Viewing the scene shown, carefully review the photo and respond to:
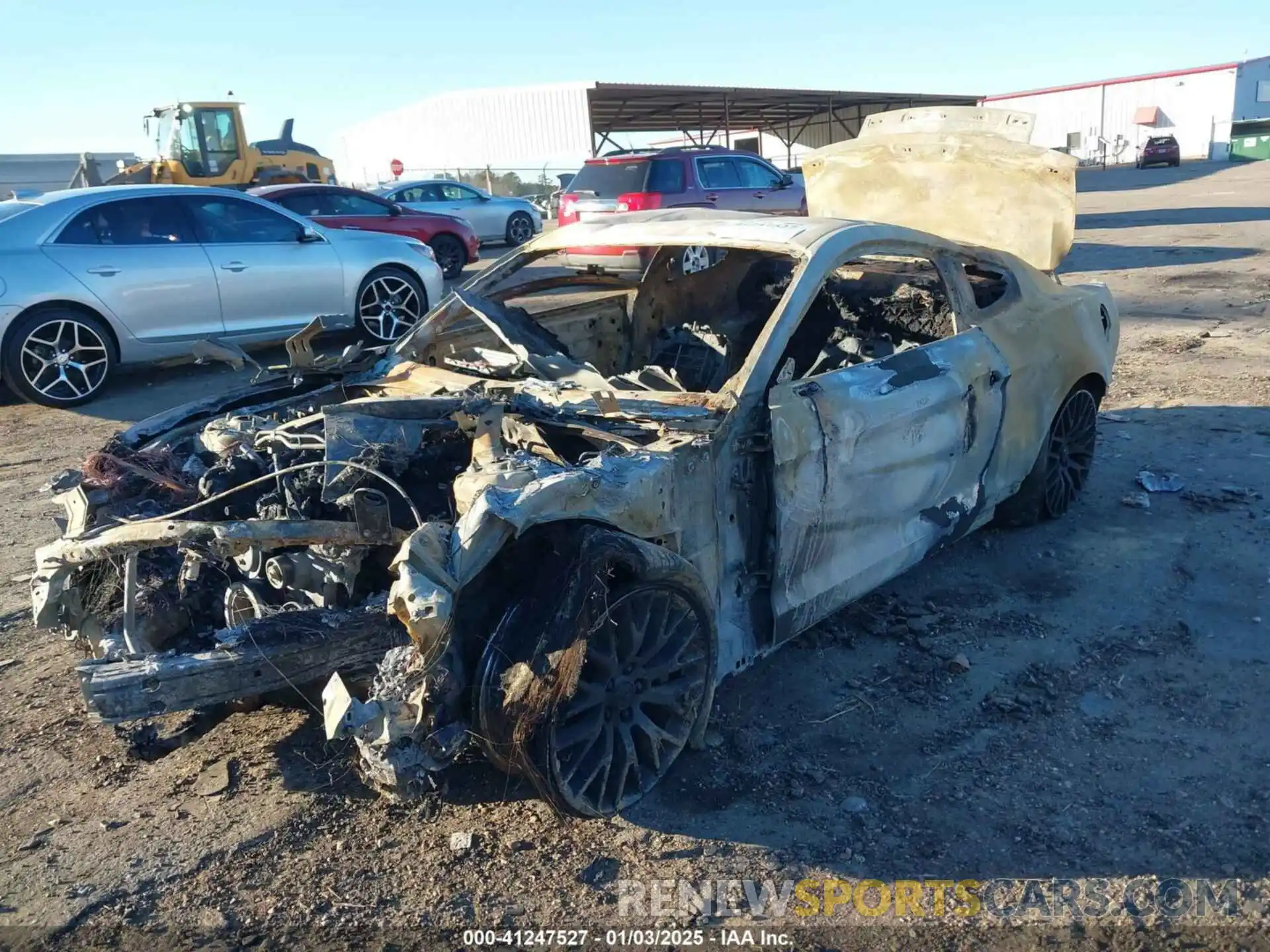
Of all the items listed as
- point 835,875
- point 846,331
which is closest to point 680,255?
point 846,331

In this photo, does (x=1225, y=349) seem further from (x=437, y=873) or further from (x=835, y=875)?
(x=437, y=873)

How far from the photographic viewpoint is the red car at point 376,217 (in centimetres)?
1292

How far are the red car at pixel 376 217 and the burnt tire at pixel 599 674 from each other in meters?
9.47

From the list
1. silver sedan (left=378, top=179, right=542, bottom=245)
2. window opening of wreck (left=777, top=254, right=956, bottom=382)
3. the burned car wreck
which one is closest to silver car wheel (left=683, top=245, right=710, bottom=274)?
the burned car wreck

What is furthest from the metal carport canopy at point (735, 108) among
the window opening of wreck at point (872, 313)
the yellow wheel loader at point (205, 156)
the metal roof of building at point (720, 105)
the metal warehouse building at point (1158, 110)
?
the window opening of wreck at point (872, 313)

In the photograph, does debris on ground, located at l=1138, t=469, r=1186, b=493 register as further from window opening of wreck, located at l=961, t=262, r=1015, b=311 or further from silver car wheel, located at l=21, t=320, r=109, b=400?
silver car wheel, located at l=21, t=320, r=109, b=400

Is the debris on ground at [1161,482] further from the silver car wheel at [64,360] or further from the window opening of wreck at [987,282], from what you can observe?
the silver car wheel at [64,360]

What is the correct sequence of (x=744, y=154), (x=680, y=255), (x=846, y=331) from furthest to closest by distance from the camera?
(x=744, y=154)
(x=680, y=255)
(x=846, y=331)

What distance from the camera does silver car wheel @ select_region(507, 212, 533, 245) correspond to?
19.9m

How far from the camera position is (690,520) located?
3.07m

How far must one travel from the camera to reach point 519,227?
20.1 m

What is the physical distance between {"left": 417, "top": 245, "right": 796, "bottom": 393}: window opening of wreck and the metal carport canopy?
1919cm

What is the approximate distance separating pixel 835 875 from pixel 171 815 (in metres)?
1.96

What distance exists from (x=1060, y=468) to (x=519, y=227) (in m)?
16.5
